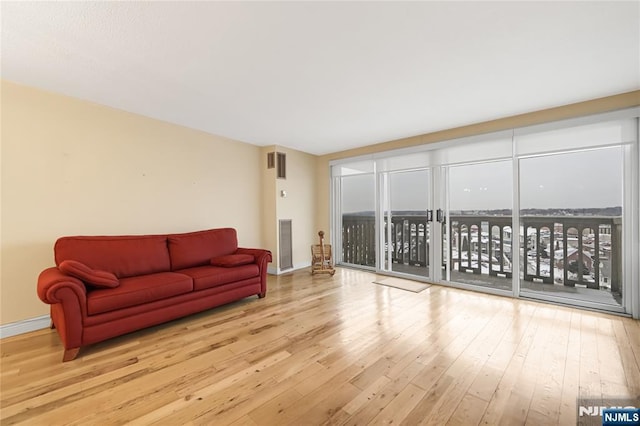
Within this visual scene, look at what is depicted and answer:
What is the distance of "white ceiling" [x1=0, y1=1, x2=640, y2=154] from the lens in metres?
1.61

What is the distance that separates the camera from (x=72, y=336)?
202cm

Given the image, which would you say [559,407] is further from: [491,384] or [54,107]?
[54,107]

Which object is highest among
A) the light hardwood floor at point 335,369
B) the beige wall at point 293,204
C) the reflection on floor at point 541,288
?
the beige wall at point 293,204

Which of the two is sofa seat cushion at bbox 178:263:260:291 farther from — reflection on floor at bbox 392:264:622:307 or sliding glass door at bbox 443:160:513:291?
sliding glass door at bbox 443:160:513:291

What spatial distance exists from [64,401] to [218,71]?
2.61 meters

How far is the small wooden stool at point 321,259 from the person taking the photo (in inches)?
185

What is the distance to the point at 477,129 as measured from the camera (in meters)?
3.61

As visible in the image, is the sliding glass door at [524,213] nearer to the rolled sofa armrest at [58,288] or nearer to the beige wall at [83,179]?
the beige wall at [83,179]

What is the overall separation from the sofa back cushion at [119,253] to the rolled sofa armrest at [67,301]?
464mm

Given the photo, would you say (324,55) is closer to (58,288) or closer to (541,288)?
(58,288)

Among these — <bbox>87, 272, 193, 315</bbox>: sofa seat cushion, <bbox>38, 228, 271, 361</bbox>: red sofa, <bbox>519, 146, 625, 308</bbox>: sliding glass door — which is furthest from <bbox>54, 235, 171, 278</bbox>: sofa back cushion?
<bbox>519, 146, 625, 308</bbox>: sliding glass door

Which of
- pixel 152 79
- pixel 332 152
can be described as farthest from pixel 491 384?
pixel 332 152

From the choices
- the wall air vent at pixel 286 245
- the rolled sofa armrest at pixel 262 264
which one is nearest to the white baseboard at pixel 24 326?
the rolled sofa armrest at pixel 262 264

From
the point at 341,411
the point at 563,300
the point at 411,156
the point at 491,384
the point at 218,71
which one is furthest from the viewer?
the point at 411,156
